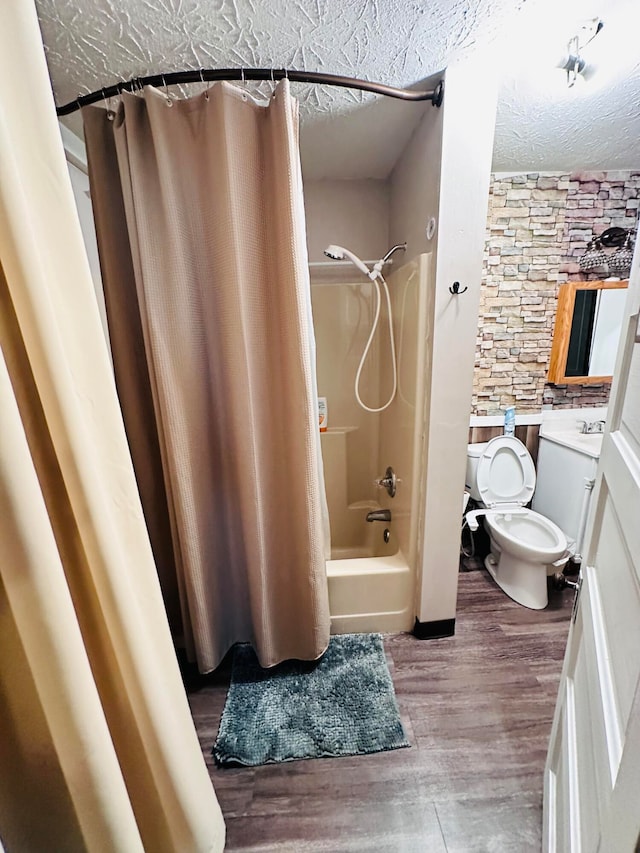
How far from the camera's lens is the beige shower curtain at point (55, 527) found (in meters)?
0.46

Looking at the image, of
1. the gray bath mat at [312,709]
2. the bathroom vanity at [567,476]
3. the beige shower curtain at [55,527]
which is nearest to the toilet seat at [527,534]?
the bathroom vanity at [567,476]

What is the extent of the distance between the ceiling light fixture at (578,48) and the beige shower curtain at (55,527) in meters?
1.46

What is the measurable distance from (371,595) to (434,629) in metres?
0.35

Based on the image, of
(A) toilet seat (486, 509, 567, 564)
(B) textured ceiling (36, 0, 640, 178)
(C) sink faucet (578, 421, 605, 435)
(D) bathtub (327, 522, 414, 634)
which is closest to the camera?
(B) textured ceiling (36, 0, 640, 178)

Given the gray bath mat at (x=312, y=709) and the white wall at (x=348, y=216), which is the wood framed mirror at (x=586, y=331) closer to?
the white wall at (x=348, y=216)

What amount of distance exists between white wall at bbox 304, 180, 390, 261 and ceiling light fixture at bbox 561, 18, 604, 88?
1.02 metres

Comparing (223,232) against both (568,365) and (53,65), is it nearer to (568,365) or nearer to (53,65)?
(53,65)

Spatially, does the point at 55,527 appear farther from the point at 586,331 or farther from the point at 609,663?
the point at 586,331

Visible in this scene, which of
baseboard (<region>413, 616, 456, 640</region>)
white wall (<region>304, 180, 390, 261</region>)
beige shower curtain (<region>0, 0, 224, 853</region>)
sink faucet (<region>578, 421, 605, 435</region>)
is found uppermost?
white wall (<region>304, 180, 390, 261</region>)

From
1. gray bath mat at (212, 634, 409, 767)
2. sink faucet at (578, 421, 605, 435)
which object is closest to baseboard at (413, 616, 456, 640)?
gray bath mat at (212, 634, 409, 767)

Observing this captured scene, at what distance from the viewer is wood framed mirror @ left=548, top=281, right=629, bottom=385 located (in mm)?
2002

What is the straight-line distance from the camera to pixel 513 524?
2.00 m

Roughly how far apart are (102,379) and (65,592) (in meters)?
0.36

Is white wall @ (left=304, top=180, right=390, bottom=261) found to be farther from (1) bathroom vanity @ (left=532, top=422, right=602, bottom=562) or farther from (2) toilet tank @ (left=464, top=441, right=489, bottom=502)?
(1) bathroom vanity @ (left=532, top=422, right=602, bottom=562)
